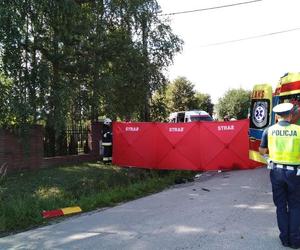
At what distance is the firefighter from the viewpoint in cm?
1811

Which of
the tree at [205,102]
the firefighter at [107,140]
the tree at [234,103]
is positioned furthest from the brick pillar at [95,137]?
the tree at [234,103]

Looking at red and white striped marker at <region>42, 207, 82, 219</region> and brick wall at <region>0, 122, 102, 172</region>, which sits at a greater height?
brick wall at <region>0, 122, 102, 172</region>

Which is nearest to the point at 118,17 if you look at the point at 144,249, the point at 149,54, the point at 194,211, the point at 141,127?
the point at 149,54

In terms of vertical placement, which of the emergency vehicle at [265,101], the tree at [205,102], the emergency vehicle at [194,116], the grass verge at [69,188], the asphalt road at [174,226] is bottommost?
the asphalt road at [174,226]

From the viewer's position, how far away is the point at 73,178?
14.4m

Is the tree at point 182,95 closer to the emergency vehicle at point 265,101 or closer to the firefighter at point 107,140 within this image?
the firefighter at point 107,140

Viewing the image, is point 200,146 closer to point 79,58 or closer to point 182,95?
point 79,58

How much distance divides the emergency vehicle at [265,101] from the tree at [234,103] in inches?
2607

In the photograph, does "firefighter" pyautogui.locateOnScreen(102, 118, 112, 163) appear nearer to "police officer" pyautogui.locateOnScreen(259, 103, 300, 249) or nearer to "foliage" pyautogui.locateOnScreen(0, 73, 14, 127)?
"foliage" pyautogui.locateOnScreen(0, 73, 14, 127)

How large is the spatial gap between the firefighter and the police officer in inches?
470

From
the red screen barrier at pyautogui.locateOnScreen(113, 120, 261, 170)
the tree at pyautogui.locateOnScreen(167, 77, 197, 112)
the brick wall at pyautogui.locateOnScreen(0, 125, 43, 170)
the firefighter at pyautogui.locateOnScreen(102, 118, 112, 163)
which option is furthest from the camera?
the tree at pyautogui.locateOnScreen(167, 77, 197, 112)

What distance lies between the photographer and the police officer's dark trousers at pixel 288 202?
20.6 ft

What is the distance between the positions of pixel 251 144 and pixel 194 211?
4.73 m

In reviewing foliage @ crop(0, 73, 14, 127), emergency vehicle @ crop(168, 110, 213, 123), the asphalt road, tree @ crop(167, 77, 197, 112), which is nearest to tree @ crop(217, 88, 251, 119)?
tree @ crop(167, 77, 197, 112)
